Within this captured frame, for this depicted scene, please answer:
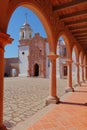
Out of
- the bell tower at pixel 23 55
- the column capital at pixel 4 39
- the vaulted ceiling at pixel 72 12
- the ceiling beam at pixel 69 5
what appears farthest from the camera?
the bell tower at pixel 23 55

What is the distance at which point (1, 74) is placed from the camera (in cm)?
346

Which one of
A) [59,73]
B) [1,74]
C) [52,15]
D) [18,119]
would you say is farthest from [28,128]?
[59,73]

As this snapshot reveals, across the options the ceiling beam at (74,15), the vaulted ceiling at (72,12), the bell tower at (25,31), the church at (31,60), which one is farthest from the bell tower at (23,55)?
the ceiling beam at (74,15)

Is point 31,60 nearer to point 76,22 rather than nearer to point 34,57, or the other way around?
point 34,57

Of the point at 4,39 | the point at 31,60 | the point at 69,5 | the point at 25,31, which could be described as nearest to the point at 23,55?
the point at 31,60

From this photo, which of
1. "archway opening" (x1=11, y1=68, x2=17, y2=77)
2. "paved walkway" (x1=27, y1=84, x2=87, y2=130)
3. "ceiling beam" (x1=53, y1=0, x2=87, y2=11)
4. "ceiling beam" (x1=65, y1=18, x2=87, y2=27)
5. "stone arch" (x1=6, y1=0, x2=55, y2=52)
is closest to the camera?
"stone arch" (x1=6, y1=0, x2=55, y2=52)

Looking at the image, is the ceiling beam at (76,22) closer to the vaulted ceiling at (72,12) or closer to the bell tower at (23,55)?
the vaulted ceiling at (72,12)

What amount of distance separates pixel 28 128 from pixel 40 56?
111ft

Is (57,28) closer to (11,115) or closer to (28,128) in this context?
(11,115)

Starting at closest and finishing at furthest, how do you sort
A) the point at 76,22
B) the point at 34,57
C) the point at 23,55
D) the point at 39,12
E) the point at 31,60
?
the point at 39,12
the point at 76,22
the point at 34,57
the point at 31,60
the point at 23,55

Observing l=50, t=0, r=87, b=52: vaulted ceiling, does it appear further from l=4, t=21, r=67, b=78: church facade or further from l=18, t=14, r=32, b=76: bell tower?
l=18, t=14, r=32, b=76: bell tower

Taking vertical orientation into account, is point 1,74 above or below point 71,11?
below

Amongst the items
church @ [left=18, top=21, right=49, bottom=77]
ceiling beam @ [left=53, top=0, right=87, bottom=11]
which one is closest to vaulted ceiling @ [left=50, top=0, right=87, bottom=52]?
ceiling beam @ [left=53, top=0, right=87, bottom=11]

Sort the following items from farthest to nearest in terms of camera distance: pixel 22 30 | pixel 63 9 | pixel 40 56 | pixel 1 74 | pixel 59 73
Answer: pixel 22 30, pixel 40 56, pixel 59 73, pixel 63 9, pixel 1 74
